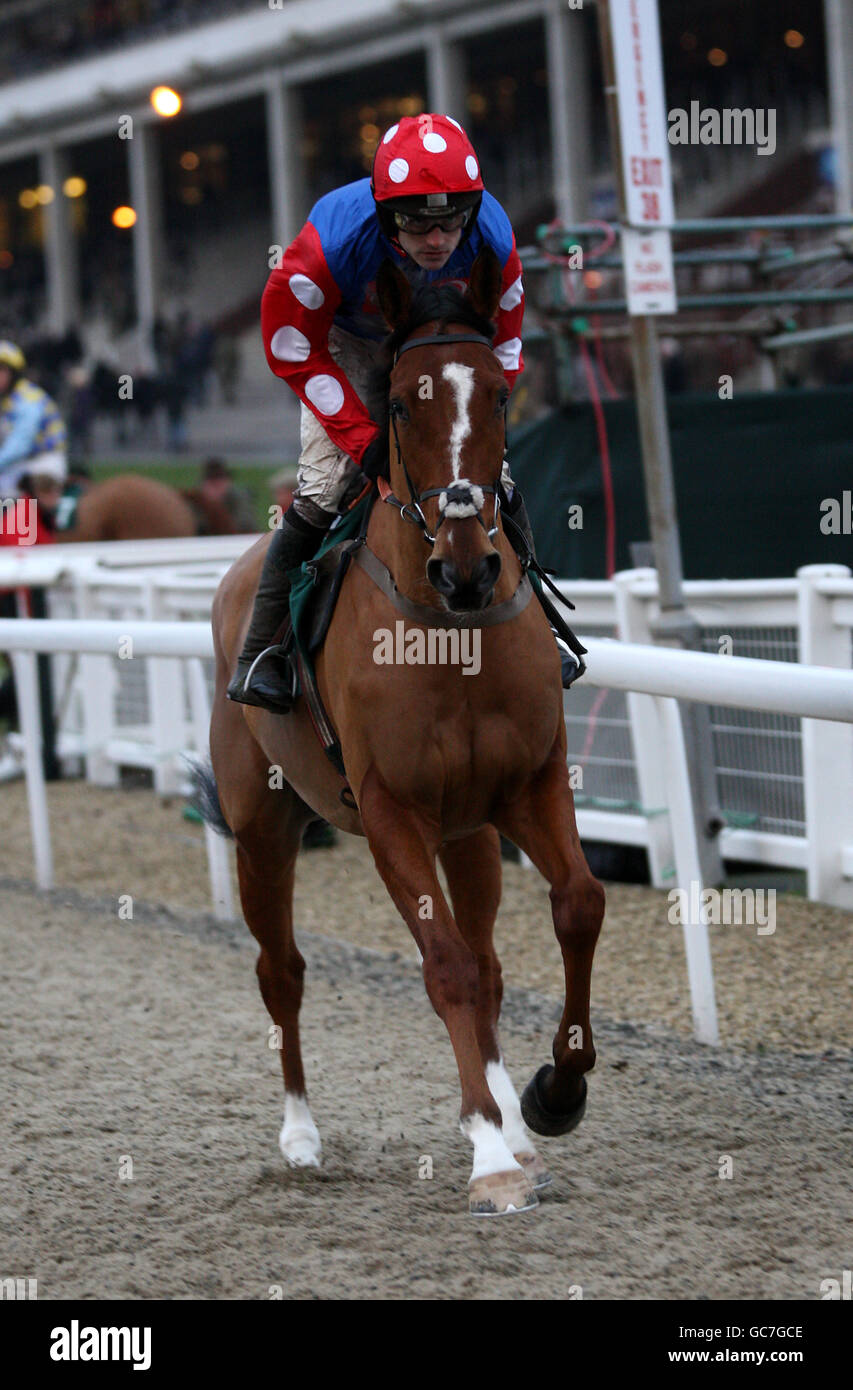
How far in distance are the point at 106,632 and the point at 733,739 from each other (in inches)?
106

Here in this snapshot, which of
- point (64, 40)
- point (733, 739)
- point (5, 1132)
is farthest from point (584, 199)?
point (5, 1132)

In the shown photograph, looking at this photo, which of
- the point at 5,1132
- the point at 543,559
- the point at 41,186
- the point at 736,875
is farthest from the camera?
the point at 41,186

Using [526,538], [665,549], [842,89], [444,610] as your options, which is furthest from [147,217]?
[444,610]

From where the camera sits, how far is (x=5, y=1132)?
14.5ft

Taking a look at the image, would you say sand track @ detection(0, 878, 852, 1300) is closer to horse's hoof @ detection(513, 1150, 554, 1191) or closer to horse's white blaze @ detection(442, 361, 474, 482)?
horse's hoof @ detection(513, 1150, 554, 1191)

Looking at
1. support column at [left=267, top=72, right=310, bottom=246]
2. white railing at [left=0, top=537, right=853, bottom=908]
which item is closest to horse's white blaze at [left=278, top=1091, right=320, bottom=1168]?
white railing at [left=0, top=537, right=853, bottom=908]

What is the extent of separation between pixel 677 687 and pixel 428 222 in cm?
165

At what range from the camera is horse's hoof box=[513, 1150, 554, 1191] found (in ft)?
12.2

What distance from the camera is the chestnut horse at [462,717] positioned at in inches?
127

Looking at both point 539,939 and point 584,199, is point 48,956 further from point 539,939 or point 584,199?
point 584,199

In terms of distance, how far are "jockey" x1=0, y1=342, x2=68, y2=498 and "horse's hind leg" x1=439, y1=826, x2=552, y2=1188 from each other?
29.0ft

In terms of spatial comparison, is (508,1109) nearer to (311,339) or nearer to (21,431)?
(311,339)

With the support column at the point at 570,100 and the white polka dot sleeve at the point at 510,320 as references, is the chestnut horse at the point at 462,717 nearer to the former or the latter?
the white polka dot sleeve at the point at 510,320

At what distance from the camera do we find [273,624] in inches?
168
